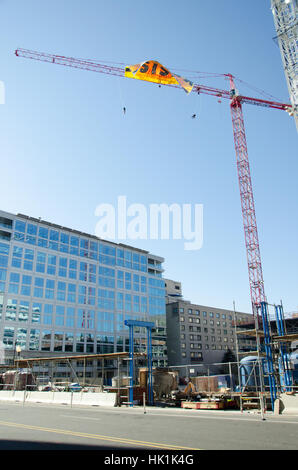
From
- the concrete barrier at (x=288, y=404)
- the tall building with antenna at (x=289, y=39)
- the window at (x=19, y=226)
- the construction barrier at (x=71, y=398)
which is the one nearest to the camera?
the concrete barrier at (x=288, y=404)

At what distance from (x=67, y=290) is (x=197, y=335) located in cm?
4550

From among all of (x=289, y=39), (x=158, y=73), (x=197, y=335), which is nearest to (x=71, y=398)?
(x=158, y=73)

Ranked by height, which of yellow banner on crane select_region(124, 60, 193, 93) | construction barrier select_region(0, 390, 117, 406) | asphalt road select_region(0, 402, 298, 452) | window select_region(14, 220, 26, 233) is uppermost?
yellow banner on crane select_region(124, 60, 193, 93)

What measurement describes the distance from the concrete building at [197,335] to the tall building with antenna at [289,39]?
236ft

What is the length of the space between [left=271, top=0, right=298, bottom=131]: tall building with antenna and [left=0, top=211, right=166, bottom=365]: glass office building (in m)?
56.4

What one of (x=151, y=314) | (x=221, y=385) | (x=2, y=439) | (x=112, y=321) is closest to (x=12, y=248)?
(x=112, y=321)

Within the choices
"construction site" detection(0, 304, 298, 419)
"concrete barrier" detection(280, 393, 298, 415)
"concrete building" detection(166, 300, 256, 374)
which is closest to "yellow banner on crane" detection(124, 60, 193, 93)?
"construction site" detection(0, 304, 298, 419)

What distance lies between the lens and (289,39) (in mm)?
47781

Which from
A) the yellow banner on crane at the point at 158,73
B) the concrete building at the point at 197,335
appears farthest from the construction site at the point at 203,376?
the concrete building at the point at 197,335

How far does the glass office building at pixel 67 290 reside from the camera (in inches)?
3014

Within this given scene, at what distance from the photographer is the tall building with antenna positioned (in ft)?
155

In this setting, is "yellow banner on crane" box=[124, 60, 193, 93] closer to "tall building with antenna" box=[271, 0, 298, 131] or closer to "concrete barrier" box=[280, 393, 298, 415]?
"tall building with antenna" box=[271, 0, 298, 131]

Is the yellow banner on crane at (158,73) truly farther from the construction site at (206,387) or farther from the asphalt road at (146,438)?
the asphalt road at (146,438)

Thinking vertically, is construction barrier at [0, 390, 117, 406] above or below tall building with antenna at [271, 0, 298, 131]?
below
